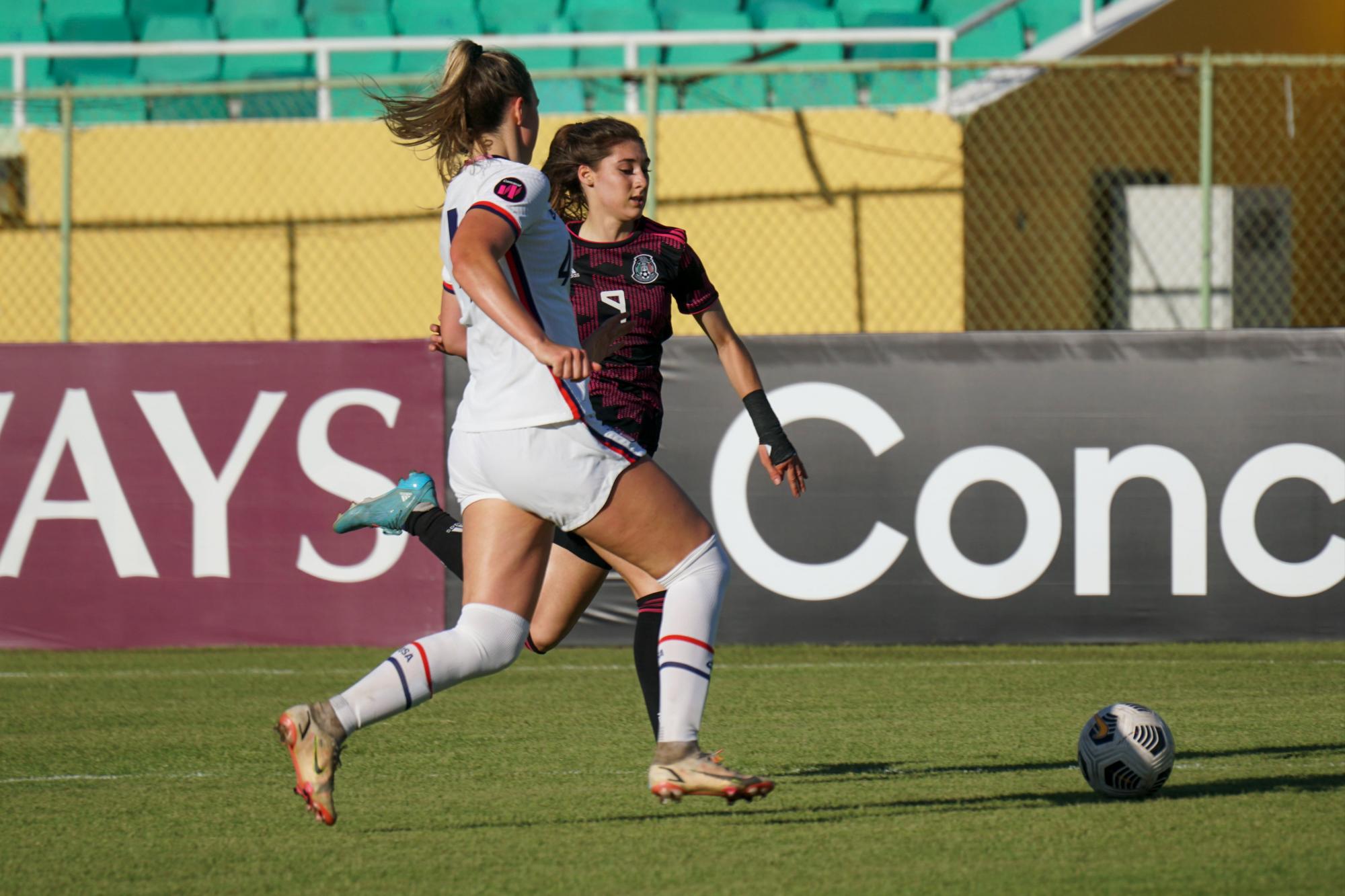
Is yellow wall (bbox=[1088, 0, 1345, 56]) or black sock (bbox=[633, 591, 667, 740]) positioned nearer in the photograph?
black sock (bbox=[633, 591, 667, 740])

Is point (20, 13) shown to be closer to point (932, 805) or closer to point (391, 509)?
point (391, 509)

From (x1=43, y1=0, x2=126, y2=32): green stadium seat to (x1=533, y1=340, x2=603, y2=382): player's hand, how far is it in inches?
480

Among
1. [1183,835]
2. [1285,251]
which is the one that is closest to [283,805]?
[1183,835]

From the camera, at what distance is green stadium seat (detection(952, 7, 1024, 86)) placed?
13828 millimetres

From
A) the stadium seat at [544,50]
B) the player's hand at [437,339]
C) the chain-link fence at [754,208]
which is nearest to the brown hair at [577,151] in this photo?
the player's hand at [437,339]

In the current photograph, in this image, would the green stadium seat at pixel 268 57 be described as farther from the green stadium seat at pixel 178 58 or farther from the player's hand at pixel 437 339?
the player's hand at pixel 437 339

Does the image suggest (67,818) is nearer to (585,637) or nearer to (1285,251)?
(585,637)

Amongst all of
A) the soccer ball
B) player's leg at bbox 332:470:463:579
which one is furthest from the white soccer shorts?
the soccer ball

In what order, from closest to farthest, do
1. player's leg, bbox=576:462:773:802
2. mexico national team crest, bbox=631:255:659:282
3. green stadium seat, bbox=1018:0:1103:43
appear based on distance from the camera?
player's leg, bbox=576:462:773:802 < mexico national team crest, bbox=631:255:659:282 < green stadium seat, bbox=1018:0:1103:43

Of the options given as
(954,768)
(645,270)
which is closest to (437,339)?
(645,270)

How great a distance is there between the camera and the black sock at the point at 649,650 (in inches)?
196

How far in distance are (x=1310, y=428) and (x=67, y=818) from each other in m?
6.30

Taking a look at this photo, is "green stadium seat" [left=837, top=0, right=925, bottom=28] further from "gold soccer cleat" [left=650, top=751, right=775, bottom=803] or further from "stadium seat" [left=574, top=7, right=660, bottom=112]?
"gold soccer cleat" [left=650, top=751, right=775, bottom=803]

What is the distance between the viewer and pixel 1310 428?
8.66 meters
